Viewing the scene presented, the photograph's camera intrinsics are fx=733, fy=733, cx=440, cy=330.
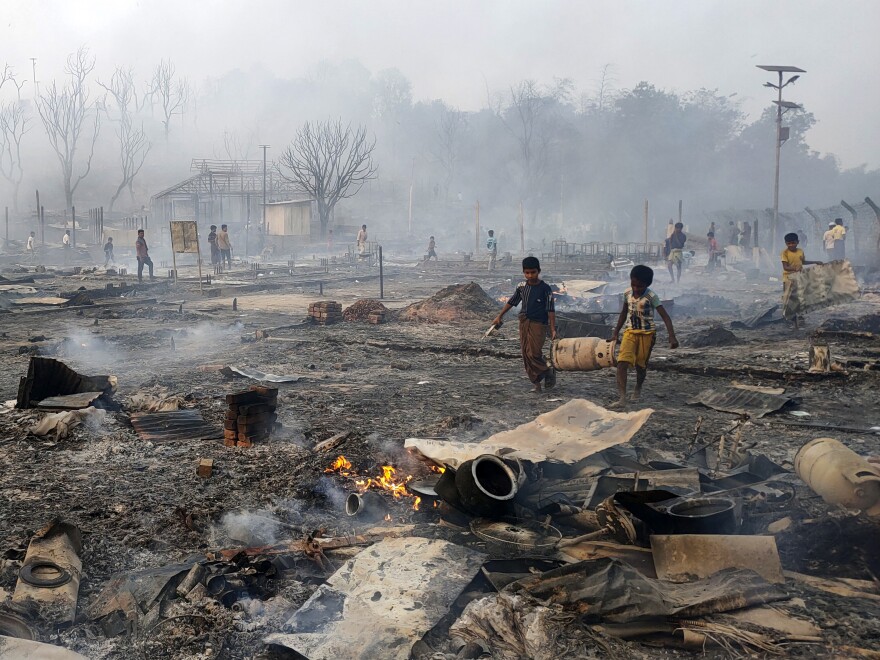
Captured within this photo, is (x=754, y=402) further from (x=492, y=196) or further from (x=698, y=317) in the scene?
(x=492, y=196)

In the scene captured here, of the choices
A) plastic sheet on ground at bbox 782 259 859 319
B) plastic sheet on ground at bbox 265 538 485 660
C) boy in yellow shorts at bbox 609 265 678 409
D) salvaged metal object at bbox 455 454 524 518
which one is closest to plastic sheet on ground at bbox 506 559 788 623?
plastic sheet on ground at bbox 265 538 485 660

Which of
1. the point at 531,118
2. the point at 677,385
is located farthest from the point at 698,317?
the point at 531,118

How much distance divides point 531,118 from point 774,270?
35.0 m

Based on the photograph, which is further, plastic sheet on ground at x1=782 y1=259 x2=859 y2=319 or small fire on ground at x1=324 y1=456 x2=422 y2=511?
plastic sheet on ground at x1=782 y1=259 x2=859 y2=319

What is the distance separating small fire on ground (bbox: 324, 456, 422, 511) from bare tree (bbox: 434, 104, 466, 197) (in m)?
56.7

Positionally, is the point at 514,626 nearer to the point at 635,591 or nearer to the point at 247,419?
the point at 635,591

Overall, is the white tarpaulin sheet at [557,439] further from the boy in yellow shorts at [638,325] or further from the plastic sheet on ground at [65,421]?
the plastic sheet on ground at [65,421]

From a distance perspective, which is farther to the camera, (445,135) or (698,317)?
(445,135)

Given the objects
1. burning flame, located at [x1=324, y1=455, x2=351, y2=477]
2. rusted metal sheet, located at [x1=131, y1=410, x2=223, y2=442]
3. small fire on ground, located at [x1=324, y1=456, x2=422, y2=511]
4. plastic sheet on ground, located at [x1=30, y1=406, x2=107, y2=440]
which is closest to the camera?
small fire on ground, located at [x1=324, y1=456, x2=422, y2=511]

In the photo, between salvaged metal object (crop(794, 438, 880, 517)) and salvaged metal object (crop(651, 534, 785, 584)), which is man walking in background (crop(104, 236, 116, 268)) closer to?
salvaged metal object (crop(794, 438, 880, 517))

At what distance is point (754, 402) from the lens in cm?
724

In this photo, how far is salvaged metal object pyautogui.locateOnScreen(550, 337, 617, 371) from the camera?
309 inches

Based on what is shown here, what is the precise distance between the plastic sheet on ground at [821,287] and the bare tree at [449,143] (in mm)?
50612

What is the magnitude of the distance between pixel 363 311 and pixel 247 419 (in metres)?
8.28
